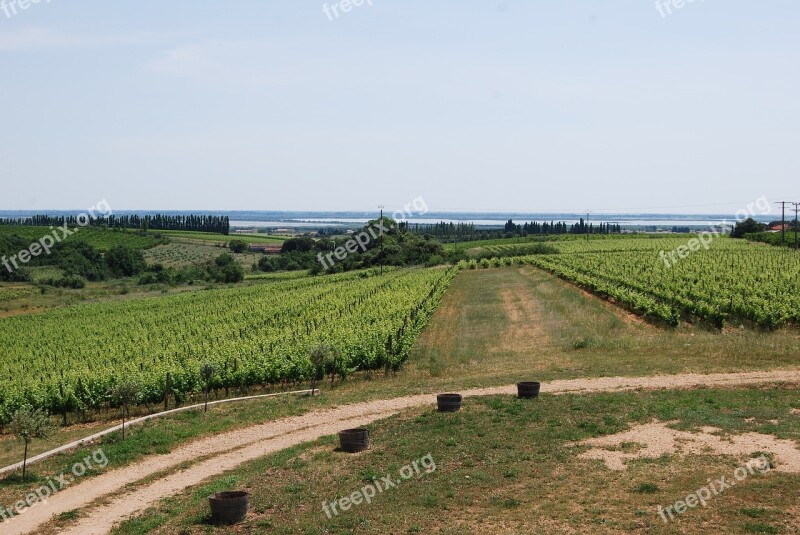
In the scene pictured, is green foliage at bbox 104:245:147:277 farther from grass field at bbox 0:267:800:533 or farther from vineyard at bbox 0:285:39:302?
grass field at bbox 0:267:800:533

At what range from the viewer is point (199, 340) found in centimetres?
4144

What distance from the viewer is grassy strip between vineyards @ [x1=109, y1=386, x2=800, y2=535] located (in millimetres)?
12445

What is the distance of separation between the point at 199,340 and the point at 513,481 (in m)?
29.9

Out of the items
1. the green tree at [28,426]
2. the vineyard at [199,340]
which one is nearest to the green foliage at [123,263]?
the vineyard at [199,340]

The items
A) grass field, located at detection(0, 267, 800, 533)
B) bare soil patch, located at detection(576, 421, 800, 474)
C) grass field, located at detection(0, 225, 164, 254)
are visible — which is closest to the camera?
bare soil patch, located at detection(576, 421, 800, 474)

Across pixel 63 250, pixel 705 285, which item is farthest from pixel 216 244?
pixel 705 285

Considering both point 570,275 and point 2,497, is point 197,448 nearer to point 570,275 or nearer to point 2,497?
point 2,497

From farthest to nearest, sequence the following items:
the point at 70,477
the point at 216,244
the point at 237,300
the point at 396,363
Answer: the point at 216,244 < the point at 237,300 < the point at 396,363 < the point at 70,477

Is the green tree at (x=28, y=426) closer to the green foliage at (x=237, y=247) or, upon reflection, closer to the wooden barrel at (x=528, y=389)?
the wooden barrel at (x=528, y=389)

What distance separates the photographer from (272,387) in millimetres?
28438

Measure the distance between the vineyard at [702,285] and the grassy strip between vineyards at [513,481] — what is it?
15.8m

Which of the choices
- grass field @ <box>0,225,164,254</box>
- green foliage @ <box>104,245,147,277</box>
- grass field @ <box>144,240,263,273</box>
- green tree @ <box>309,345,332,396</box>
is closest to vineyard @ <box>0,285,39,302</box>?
green foliage @ <box>104,245,147,277</box>

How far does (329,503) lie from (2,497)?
7442mm

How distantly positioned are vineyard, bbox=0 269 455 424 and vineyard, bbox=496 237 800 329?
38.4 feet
